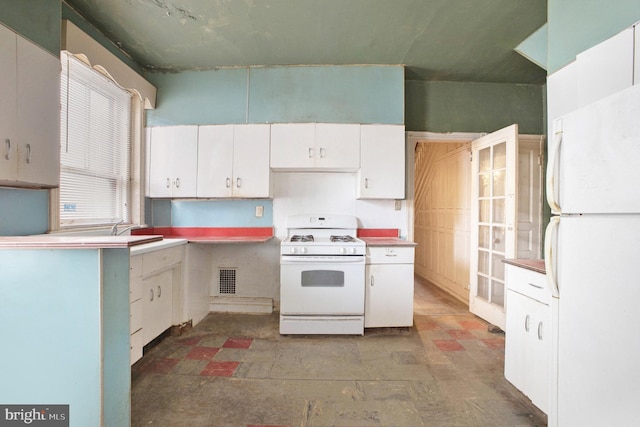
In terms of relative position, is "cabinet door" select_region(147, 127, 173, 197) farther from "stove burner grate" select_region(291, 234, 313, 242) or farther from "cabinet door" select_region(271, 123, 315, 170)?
"stove burner grate" select_region(291, 234, 313, 242)

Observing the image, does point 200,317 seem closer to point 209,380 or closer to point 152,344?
point 152,344

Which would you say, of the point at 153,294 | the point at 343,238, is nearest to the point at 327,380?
the point at 343,238

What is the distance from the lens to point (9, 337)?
1314 mm

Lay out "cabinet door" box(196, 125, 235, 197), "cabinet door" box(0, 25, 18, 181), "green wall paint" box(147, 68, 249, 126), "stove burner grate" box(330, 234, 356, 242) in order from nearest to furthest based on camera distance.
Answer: "cabinet door" box(0, 25, 18, 181) → "stove burner grate" box(330, 234, 356, 242) → "cabinet door" box(196, 125, 235, 197) → "green wall paint" box(147, 68, 249, 126)

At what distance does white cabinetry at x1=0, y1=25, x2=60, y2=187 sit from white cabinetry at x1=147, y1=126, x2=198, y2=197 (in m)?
1.24

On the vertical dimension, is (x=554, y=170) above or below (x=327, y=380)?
above

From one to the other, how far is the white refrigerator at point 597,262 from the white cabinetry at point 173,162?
10.2 ft

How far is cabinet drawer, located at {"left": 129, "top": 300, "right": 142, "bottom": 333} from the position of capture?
6.77ft

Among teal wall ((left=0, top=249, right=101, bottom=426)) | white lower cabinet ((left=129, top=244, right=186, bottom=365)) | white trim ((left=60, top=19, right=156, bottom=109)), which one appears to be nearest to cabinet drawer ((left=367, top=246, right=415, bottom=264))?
white lower cabinet ((left=129, top=244, right=186, bottom=365))

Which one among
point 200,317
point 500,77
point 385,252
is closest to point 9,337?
point 200,317

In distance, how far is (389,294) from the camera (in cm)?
278

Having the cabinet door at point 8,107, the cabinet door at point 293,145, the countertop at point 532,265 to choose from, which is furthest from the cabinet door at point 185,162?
the countertop at point 532,265

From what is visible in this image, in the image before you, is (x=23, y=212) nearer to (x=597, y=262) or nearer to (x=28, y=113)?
(x=28, y=113)

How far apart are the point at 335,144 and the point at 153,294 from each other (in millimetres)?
2251
